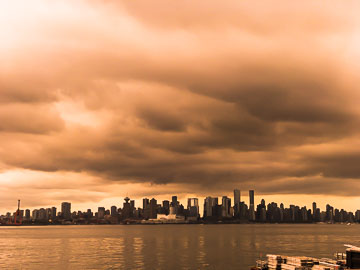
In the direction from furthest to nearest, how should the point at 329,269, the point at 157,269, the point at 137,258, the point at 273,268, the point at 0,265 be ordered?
the point at 137,258 → the point at 0,265 → the point at 157,269 → the point at 273,268 → the point at 329,269

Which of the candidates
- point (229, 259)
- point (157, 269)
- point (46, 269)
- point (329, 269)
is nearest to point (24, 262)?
point (46, 269)

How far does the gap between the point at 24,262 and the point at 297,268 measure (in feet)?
326

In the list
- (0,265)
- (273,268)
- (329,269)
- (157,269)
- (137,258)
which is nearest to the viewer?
(329,269)

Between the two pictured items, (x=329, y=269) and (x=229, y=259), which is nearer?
(x=329, y=269)

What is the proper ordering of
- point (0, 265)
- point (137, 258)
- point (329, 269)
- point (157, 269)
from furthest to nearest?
point (137, 258) < point (0, 265) < point (157, 269) < point (329, 269)

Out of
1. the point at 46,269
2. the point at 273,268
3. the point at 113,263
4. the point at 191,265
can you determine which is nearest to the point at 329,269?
the point at 273,268

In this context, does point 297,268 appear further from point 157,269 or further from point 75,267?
point 75,267

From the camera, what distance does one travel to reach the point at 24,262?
5876 inches

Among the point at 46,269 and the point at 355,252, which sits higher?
the point at 355,252

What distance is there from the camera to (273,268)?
10950 centimetres

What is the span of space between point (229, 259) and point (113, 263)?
41.0 m

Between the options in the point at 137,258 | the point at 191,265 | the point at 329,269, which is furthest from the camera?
the point at 137,258

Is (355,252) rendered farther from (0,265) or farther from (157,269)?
(0,265)

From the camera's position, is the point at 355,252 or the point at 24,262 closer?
the point at 355,252
